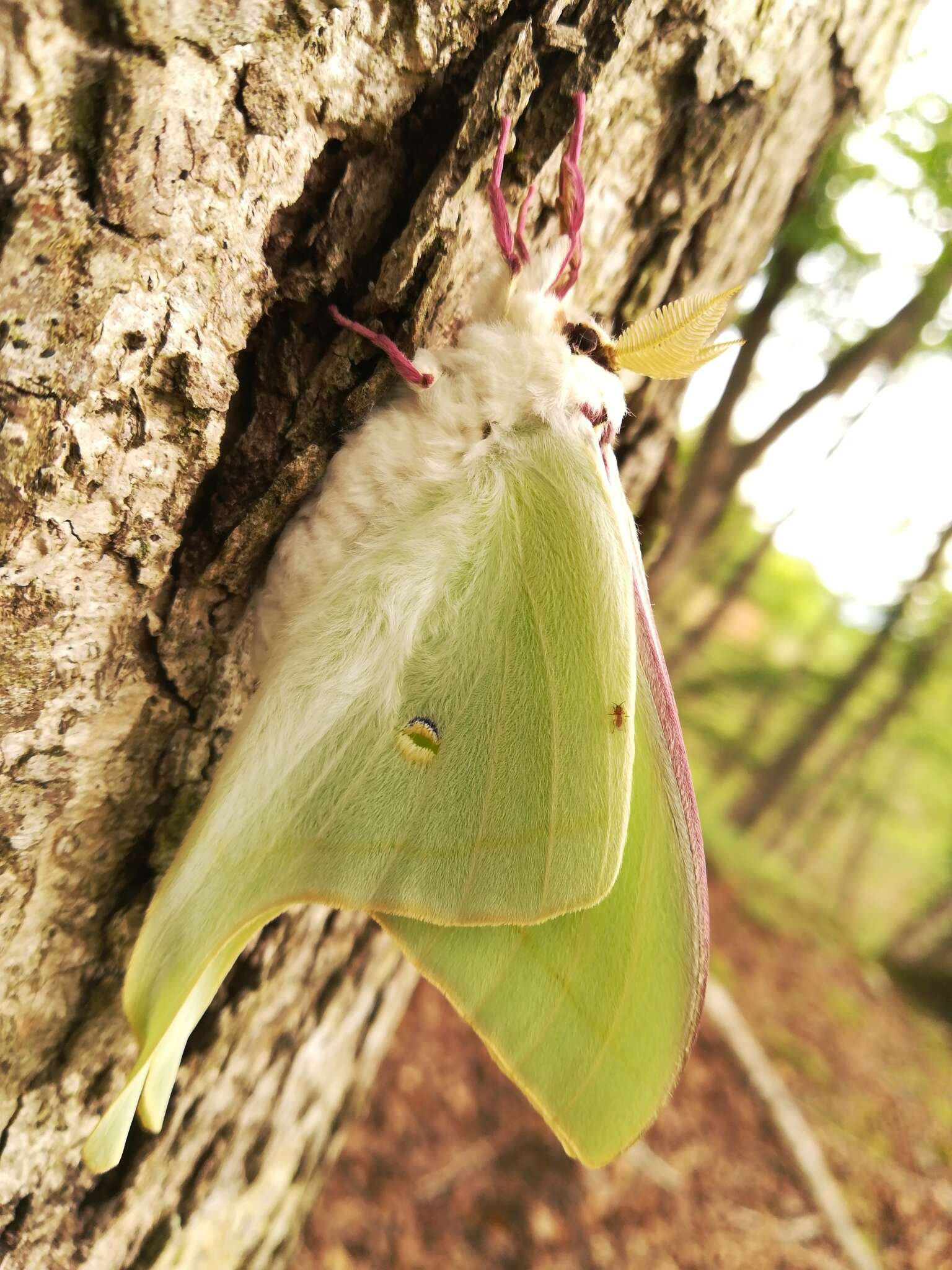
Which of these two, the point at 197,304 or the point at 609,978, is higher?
the point at 197,304

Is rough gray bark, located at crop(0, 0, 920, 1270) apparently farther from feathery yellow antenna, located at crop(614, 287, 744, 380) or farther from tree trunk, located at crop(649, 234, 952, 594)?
tree trunk, located at crop(649, 234, 952, 594)

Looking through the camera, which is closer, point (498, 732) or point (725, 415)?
point (498, 732)

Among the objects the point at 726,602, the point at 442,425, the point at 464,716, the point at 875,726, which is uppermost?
the point at 442,425

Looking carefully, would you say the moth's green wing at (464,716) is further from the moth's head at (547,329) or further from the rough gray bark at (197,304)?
the rough gray bark at (197,304)

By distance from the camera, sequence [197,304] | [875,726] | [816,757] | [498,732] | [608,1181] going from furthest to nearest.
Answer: [816,757] < [875,726] < [608,1181] < [498,732] < [197,304]

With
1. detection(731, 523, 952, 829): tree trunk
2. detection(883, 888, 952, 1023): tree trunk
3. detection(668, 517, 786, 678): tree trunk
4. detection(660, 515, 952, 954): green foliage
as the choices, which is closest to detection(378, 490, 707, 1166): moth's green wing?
detection(660, 515, 952, 954): green foliage

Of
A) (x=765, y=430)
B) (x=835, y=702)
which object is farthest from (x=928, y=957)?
(x=765, y=430)

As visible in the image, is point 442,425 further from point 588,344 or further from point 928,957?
point 928,957

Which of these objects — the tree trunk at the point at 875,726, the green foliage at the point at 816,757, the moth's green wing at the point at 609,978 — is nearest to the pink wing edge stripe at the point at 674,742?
the moth's green wing at the point at 609,978
